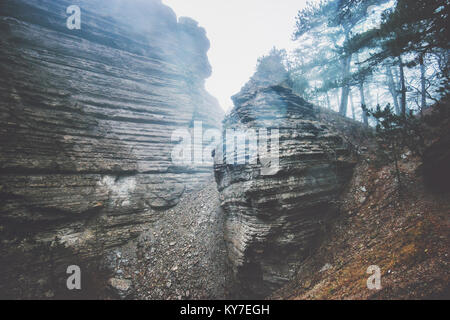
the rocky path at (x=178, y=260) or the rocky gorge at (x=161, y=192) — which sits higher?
the rocky gorge at (x=161, y=192)

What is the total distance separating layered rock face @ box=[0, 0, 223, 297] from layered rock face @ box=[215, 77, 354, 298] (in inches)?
236

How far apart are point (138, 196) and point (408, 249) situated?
11441mm

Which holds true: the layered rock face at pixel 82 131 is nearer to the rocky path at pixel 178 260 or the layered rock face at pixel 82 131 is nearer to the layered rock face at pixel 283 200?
the rocky path at pixel 178 260

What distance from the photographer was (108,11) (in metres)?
14.0

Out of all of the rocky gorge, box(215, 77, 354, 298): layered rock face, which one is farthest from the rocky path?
box(215, 77, 354, 298): layered rock face

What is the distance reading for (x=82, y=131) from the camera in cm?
1004

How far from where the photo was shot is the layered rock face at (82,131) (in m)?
7.79

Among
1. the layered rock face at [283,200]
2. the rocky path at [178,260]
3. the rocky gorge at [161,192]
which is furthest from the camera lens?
the rocky path at [178,260]

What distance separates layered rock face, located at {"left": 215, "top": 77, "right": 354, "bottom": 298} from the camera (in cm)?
625

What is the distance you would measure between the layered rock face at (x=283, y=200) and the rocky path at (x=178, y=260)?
1033 millimetres

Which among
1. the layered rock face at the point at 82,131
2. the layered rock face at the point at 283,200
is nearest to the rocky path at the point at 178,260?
the layered rock face at the point at 283,200

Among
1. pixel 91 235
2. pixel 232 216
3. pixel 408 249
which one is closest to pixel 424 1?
pixel 408 249

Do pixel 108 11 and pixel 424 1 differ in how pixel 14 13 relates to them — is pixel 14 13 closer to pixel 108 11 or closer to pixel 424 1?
pixel 108 11

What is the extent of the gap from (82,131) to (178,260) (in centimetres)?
916
